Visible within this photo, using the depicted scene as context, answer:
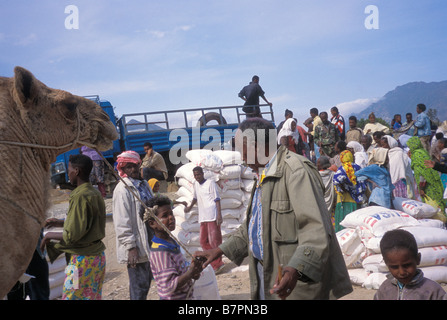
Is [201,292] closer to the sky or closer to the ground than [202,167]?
closer to the ground

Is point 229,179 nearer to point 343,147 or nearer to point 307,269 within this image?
point 343,147

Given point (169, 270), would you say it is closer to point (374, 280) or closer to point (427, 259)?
point (374, 280)

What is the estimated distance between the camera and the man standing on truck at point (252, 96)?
1173 cm

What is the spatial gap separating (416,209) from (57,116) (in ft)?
18.6

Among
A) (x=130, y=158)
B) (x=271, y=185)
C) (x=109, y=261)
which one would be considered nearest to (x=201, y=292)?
(x=271, y=185)

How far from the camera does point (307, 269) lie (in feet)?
6.44

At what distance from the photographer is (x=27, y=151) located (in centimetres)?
182

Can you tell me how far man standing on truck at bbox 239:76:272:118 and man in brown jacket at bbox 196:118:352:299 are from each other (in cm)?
923

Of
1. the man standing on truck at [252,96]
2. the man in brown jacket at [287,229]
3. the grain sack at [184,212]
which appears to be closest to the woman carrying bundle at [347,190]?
the grain sack at [184,212]

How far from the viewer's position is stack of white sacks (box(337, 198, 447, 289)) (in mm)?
5176

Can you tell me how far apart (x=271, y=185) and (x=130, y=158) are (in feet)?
8.77

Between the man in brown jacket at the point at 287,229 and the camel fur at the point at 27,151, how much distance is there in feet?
3.33

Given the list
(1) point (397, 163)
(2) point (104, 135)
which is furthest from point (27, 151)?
(1) point (397, 163)
